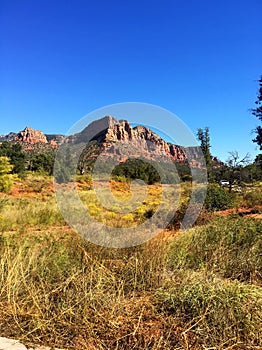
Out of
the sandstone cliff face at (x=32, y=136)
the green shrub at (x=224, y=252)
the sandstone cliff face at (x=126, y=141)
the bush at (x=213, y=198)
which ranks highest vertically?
the sandstone cliff face at (x=32, y=136)

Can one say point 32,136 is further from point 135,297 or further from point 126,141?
point 135,297

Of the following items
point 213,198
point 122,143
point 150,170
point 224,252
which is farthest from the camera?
point 150,170

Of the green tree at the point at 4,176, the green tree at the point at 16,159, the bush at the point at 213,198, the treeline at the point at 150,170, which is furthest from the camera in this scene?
the green tree at the point at 16,159

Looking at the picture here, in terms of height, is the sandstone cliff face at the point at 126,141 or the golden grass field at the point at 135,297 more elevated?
the sandstone cliff face at the point at 126,141

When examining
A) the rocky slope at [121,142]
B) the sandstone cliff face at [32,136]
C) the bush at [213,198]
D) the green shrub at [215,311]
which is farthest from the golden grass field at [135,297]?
the sandstone cliff face at [32,136]

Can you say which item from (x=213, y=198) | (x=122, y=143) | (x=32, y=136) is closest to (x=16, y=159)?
(x=213, y=198)

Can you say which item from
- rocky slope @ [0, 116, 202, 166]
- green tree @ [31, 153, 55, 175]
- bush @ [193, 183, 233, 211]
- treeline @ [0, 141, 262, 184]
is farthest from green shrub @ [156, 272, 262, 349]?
green tree @ [31, 153, 55, 175]

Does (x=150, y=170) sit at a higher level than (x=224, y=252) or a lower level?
higher

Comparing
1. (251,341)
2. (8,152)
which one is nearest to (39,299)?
(251,341)

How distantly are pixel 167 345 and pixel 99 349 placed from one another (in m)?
0.52

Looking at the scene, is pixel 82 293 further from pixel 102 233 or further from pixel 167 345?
pixel 102 233

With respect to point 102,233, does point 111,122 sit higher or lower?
higher

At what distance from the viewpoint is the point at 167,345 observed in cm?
233

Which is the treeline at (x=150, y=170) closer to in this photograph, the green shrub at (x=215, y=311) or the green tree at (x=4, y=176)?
the green tree at (x=4, y=176)
